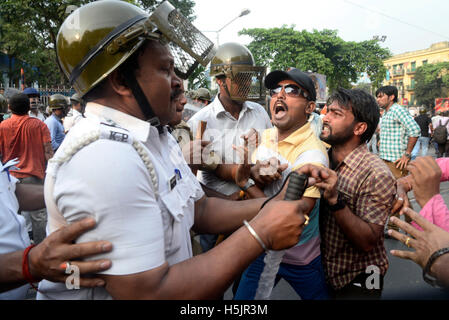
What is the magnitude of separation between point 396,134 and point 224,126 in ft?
12.6

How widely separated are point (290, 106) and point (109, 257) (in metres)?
1.85

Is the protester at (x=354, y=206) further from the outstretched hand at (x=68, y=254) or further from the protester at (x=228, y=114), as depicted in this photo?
the outstretched hand at (x=68, y=254)

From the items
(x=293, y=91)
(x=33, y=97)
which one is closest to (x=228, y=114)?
(x=293, y=91)

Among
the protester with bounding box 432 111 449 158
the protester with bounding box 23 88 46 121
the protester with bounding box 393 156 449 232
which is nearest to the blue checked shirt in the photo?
the protester with bounding box 393 156 449 232

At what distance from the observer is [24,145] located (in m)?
4.96

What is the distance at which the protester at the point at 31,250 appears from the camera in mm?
1032

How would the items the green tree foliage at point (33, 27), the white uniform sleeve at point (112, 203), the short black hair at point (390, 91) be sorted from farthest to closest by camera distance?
the green tree foliage at point (33, 27)
the short black hair at point (390, 91)
the white uniform sleeve at point (112, 203)

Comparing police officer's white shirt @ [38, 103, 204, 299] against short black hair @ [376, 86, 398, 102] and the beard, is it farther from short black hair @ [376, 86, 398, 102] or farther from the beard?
short black hair @ [376, 86, 398, 102]

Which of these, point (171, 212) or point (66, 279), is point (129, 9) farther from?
point (66, 279)

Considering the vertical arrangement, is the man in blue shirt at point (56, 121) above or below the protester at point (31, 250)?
above

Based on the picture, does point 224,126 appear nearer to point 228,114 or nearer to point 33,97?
point 228,114

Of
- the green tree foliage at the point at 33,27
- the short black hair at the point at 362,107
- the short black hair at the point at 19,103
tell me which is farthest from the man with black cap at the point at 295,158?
the green tree foliage at the point at 33,27

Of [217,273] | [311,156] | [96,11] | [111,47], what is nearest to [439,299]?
[217,273]

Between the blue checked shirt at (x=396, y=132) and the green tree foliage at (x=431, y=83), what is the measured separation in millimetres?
55586
